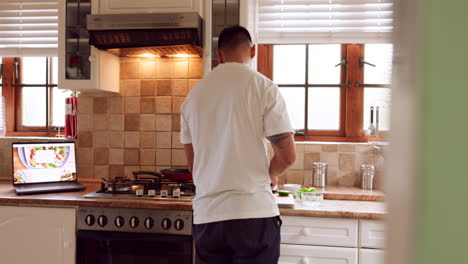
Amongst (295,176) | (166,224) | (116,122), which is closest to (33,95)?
(116,122)

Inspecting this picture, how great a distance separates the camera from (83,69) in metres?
2.54

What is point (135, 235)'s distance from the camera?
2.17 m

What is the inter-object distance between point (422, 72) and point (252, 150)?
53.2 inches

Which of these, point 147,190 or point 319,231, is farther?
point 147,190

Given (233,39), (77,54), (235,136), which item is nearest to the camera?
(235,136)

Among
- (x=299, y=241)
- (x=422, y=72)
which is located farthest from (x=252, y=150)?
(x=422, y=72)

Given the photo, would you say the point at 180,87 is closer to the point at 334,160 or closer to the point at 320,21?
the point at 320,21

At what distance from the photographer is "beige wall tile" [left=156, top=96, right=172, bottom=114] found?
9.17 ft

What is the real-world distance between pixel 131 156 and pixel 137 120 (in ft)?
0.87

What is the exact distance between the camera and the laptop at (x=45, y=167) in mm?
2500

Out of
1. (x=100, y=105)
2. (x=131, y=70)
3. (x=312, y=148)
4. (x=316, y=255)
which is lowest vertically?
(x=316, y=255)

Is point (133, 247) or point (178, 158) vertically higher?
point (178, 158)

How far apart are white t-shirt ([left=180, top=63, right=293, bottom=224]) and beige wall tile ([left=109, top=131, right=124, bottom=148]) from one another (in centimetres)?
144

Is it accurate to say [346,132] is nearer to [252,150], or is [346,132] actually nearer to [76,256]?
[252,150]
